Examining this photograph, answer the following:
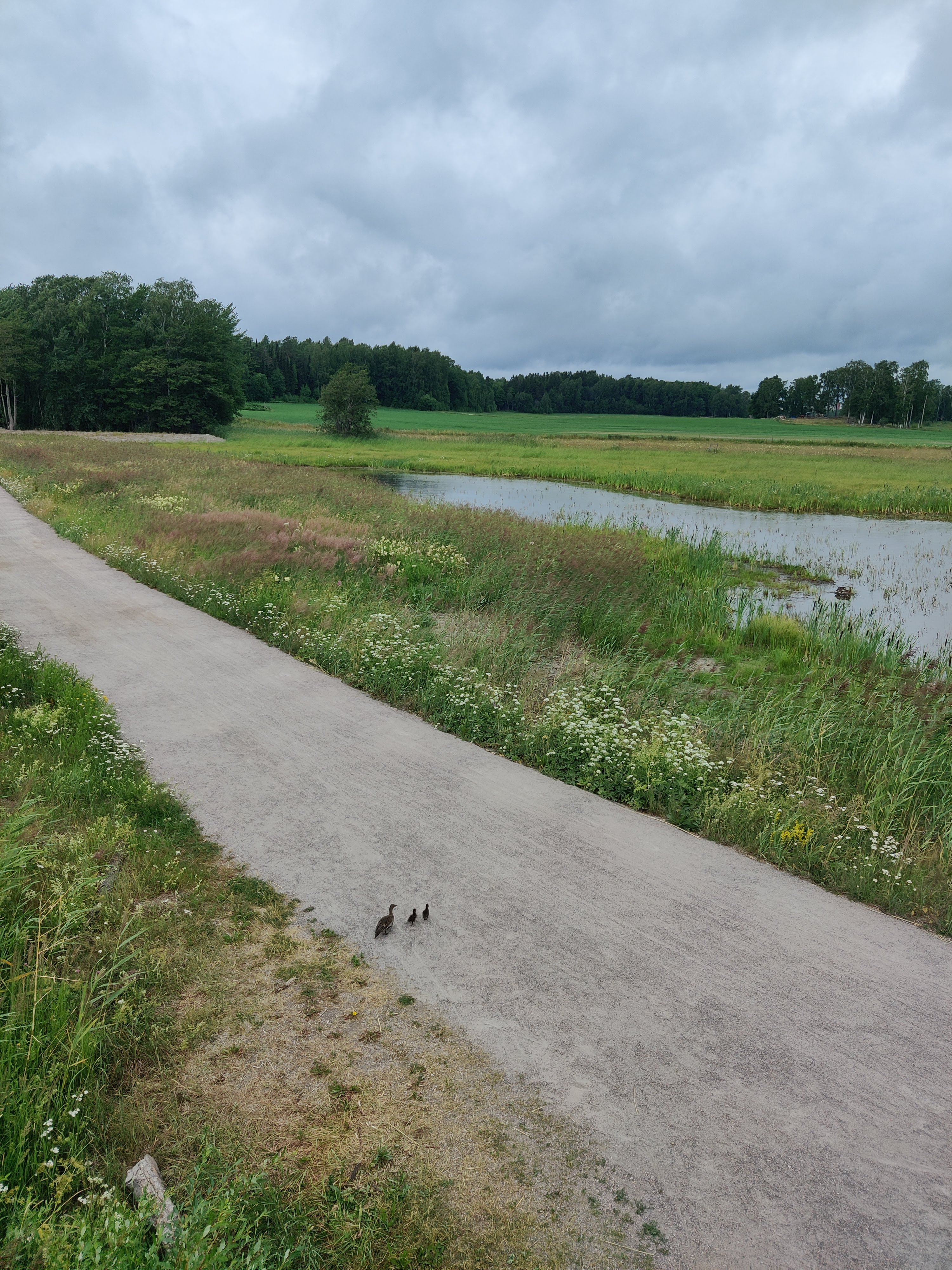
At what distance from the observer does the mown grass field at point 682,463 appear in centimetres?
3228

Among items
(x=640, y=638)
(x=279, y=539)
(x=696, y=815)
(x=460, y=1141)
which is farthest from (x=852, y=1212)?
(x=279, y=539)

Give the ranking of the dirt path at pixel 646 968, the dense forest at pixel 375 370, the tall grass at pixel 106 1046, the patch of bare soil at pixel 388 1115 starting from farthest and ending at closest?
1. the dense forest at pixel 375 370
2. the dirt path at pixel 646 968
3. the patch of bare soil at pixel 388 1115
4. the tall grass at pixel 106 1046

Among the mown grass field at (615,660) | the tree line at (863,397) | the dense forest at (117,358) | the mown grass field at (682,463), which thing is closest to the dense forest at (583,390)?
the tree line at (863,397)

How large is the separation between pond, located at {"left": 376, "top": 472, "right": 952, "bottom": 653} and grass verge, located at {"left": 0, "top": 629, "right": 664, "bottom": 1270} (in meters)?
11.3

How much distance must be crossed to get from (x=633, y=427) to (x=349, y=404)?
5170 cm

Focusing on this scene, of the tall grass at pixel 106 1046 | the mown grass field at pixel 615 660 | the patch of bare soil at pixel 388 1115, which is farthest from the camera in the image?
the mown grass field at pixel 615 660

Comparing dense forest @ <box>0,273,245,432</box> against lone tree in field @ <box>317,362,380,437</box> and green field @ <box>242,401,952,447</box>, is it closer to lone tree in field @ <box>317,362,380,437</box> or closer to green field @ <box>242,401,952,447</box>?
lone tree in field @ <box>317,362,380,437</box>

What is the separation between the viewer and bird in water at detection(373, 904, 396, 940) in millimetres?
3939

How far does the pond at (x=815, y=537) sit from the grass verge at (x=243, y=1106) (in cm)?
1129

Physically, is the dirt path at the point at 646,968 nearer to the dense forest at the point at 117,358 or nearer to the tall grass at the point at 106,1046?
the tall grass at the point at 106,1046

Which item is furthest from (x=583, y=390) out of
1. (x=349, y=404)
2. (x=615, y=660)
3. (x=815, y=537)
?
(x=615, y=660)

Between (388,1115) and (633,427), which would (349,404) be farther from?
(388,1115)

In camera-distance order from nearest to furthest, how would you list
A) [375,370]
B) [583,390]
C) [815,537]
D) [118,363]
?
[815,537], [118,363], [375,370], [583,390]

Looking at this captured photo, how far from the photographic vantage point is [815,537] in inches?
934
